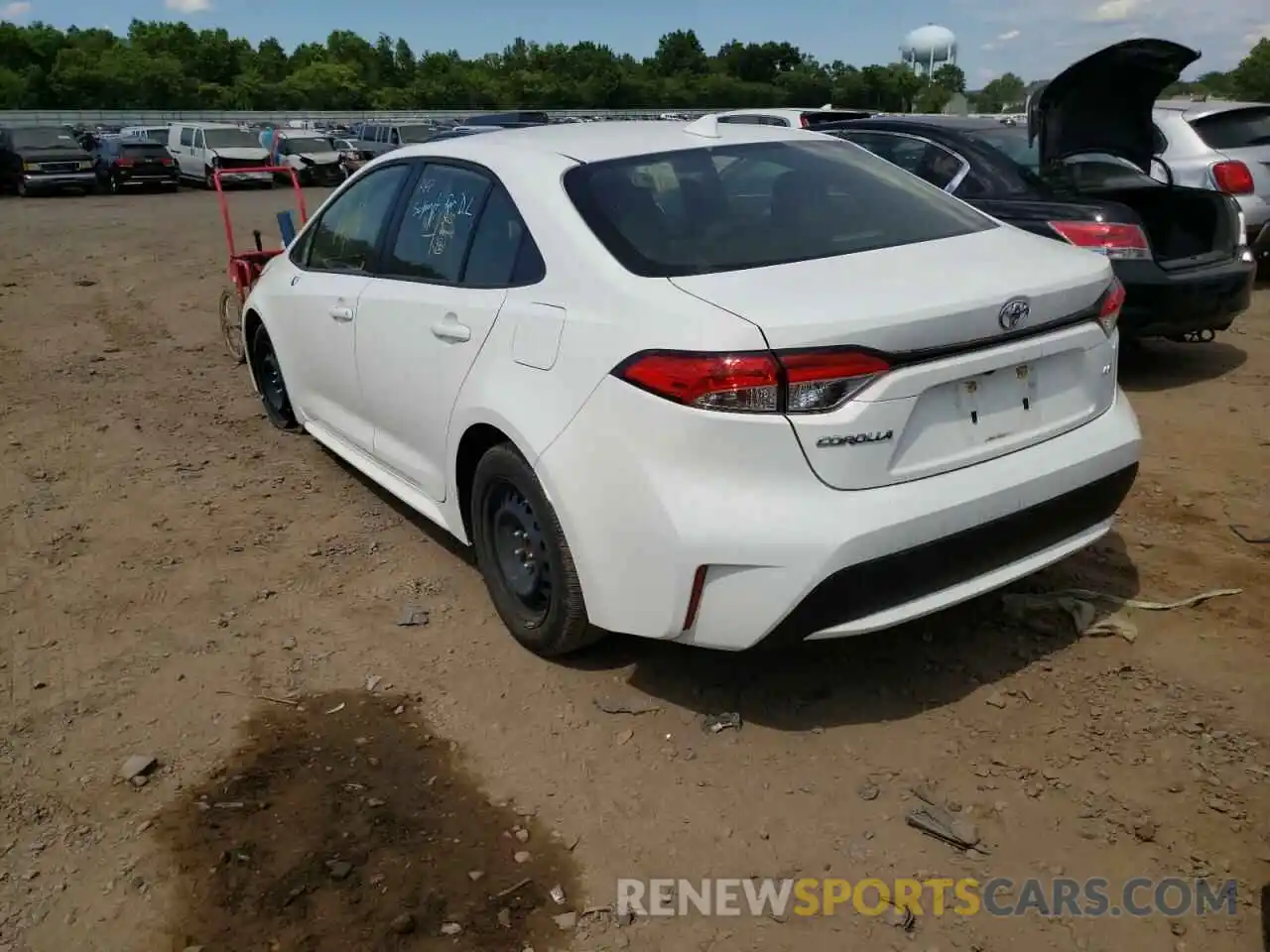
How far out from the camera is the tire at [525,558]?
3242mm

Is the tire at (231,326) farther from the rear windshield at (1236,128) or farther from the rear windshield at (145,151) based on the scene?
the rear windshield at (145,151)

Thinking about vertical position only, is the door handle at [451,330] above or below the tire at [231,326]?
above

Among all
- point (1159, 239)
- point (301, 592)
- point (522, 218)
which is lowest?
point (301, 592)

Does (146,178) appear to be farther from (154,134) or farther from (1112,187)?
(1112,187)

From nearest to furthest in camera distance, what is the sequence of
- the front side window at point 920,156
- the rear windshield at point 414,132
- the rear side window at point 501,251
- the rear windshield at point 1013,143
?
1. the rear side window at point 501,251
2. the front side window at point 920,156
3. the rear windshield at point 1013,143
4. the rear windshield at point 414,132

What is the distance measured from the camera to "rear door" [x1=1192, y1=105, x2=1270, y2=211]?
362 inches

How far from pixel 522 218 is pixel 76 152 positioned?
26.7 m

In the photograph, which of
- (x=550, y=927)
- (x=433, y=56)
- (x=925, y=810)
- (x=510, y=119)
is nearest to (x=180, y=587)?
(x=550, y=927)

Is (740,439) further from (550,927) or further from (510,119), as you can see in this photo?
(510,119)

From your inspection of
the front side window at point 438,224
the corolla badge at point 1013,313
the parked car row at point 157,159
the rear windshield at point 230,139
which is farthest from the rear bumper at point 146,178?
the corolla badge at point 1013,313

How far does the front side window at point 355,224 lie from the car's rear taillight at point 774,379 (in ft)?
7.03

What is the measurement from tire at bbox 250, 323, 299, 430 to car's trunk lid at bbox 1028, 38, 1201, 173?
472 cm

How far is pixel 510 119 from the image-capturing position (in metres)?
31.2

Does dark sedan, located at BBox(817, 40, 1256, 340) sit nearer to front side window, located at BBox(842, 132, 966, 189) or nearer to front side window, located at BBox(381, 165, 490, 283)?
front side window, located at BBox(842, 132, 966, 189)
